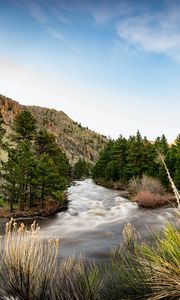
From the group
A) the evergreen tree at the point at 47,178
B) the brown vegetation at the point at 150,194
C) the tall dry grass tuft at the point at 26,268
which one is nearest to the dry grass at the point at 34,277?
the tall dry grass tuft at the point at 26,268

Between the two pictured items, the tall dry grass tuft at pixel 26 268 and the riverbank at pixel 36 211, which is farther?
the riverbank at pixel 36 211

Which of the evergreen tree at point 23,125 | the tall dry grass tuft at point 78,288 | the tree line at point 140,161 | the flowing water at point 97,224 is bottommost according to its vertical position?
the flowing water at point 97,224

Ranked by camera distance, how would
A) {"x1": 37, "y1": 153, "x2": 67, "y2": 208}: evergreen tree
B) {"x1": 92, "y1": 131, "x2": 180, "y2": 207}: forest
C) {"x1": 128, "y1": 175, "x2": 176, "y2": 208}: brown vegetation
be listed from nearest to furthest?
{"x1": 37, "y1": 153, "x2": 67, "y2": 208}: evergreen tree < {"x1": 128, "y1": 175, "x2": 176, "y2": 208}: brown vegetation < {"x1": 92, "y1": 131, "x2": 180, "y2": 207}: forest

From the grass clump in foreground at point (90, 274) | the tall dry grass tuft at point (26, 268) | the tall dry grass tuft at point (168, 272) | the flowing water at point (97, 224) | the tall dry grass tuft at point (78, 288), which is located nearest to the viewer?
the tall dry grass tuft at point (168, 272)

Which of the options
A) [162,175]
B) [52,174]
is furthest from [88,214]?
[162,175]

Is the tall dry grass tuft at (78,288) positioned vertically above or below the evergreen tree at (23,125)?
below

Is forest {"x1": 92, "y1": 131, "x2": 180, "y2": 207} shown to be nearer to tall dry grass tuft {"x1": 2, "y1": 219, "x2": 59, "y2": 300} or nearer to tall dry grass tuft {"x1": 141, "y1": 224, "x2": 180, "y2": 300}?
tall dry grass tuft {"x1": 2, "y1": 219, "x2": 59, "y2": 300}

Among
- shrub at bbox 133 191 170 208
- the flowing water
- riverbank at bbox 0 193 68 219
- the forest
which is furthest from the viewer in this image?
the forest

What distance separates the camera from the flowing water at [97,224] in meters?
17.7

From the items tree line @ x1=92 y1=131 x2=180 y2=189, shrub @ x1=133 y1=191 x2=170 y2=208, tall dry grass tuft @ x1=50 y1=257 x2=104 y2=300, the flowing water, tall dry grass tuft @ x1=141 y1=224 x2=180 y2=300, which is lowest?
the flowing water

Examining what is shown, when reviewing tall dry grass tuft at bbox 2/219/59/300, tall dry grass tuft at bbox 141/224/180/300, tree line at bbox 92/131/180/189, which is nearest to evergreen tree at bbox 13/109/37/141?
tree line at bbox 92/131/180/189

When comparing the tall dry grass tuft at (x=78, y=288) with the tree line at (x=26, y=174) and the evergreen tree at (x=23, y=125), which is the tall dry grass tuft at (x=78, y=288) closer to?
the tree line at (x=26, y=174)

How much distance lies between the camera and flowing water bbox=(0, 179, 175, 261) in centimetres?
1772

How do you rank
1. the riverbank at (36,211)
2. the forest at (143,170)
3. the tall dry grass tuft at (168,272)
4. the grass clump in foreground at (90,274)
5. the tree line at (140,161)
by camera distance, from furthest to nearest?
the tree line at (140,161)
the forest at (143,170)
the riverbank at (36,211)
the grass clump in foreground at (90,274)
the tall dry grass tuft at (168,272)
